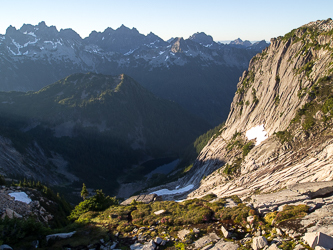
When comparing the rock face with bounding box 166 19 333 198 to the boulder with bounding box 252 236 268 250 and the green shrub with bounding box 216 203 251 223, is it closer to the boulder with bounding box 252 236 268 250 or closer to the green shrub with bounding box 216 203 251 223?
the green shrub with bounding box 216 203 251 223

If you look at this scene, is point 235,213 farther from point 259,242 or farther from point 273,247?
point 273,247

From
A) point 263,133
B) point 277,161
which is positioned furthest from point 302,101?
point 277,161

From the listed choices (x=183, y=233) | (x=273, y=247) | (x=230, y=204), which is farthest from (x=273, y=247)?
(x=230, y=204)

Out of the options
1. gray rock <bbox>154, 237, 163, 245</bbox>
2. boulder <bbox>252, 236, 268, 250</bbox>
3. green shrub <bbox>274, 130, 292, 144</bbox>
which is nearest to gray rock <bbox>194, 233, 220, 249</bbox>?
gray rock <bbox>154, 237, 163, 245</bbox>

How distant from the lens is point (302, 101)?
57656 mm

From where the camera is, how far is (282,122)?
60781mm

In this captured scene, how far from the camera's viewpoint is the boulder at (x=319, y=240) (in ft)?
53.3

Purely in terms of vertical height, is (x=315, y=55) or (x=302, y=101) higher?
(x=315, y=55)

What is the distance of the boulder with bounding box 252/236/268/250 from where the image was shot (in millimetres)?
18281

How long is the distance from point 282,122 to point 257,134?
9657mm

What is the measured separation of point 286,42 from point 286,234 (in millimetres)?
71975

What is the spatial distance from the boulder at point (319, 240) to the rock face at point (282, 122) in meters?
11.4

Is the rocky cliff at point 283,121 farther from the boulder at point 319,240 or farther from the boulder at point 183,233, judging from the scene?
the boulder at point 183,233

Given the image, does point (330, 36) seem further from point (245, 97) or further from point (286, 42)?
point (245, 97)
